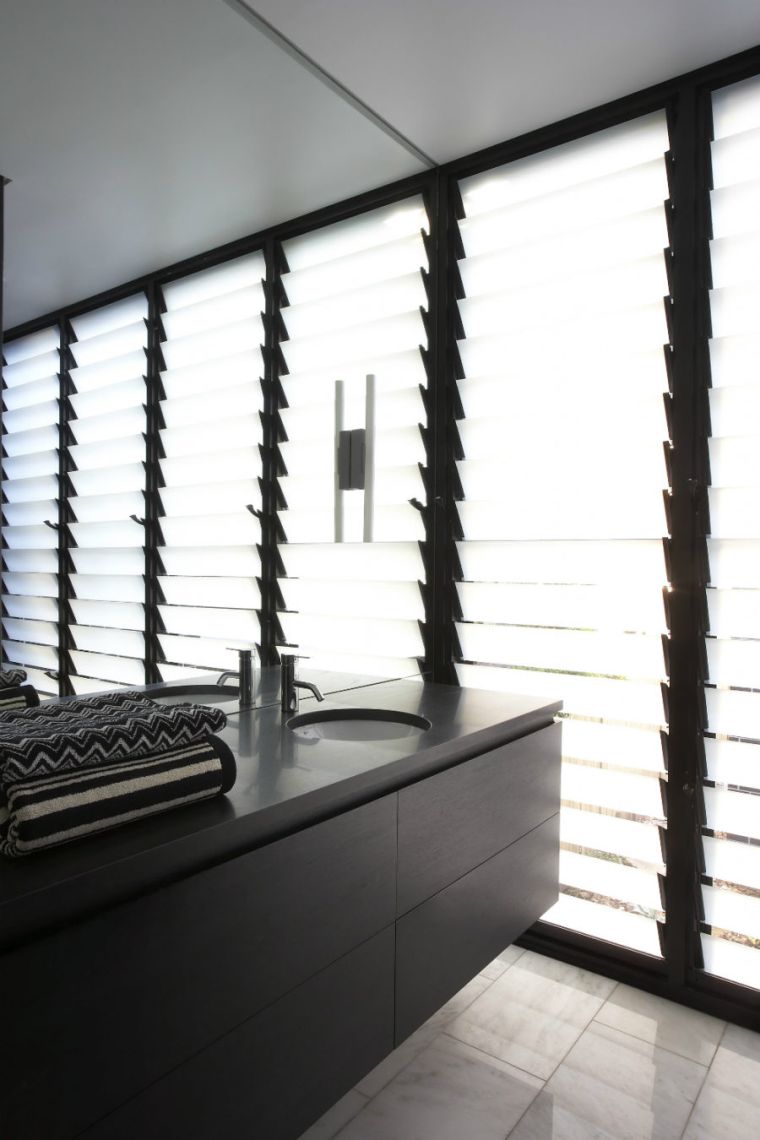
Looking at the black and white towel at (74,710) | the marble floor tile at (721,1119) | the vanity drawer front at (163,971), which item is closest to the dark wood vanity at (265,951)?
the vanity drawer front at (163,971)

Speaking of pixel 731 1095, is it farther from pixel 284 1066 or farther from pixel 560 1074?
pixel 284 1066

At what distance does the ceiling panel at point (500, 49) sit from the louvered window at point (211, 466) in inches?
27.4

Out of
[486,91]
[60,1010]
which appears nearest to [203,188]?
[486,91]

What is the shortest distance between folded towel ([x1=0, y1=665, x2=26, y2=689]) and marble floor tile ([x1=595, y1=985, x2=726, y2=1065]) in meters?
1.91

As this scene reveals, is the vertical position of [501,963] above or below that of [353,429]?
below

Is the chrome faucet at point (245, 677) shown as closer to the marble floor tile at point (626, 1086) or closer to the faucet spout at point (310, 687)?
the faucet spout at point (310, 687)

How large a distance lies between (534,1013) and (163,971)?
5.18 ft

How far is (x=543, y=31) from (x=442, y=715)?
191cm

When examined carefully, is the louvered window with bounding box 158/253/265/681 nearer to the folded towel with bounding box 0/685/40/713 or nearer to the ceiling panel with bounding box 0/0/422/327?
the ceiling panel with bounding box 0/0/422/327

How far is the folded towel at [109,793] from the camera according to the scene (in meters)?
0.98

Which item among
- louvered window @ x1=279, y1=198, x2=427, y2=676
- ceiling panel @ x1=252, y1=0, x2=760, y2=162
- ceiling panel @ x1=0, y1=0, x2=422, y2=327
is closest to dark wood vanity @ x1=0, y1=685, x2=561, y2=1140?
louvered window @ x1=279, y1=198, x2=427, y2=676

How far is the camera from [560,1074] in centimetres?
194

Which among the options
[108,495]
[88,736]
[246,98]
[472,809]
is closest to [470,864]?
[472,809]

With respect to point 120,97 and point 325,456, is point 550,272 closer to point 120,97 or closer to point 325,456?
point 325,456
